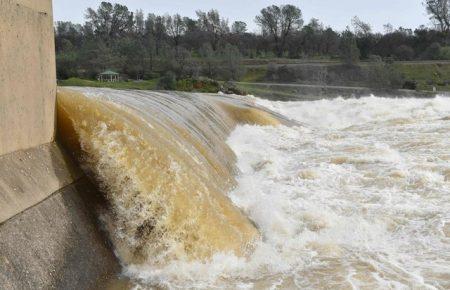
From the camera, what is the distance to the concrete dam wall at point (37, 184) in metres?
4.25

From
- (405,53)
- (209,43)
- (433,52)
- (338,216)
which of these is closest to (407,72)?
(405,53)

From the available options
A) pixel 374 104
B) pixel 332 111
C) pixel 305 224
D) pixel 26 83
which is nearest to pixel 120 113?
pixel 26 83

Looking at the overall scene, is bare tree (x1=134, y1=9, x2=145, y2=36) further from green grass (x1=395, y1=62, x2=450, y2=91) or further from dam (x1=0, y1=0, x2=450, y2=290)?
dam (x1=0, y1=0, x2=450, y2=290)

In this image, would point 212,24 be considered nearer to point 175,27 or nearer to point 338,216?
point 175,27

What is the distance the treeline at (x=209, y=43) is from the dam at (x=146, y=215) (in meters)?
41.9

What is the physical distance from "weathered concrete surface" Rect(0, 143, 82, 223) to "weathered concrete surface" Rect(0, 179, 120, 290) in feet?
0.25

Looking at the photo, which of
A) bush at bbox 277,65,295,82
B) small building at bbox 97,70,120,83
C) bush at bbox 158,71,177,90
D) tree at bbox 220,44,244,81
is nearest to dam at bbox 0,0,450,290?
bush at bbox 158,71,177,90

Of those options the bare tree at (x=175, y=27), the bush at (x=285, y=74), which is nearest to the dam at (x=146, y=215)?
the bush at (x=285, y=74)

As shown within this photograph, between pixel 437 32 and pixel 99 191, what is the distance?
228 feet

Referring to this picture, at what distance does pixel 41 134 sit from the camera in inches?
213

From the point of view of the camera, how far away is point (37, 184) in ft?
16.0

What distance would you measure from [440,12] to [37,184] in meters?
76.4

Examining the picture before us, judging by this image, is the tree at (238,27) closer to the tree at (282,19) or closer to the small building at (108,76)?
the tree at (282,19)

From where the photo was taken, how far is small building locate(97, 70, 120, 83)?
150ft
